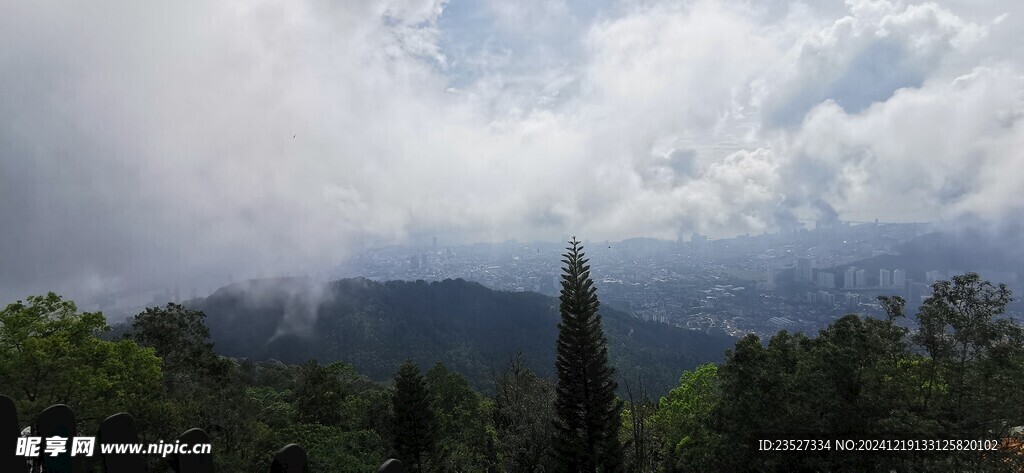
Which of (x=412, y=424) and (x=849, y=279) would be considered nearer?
(x=412, y=424)

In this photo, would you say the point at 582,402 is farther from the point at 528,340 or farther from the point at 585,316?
the point at 528,340

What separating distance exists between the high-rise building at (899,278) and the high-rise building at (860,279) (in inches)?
368

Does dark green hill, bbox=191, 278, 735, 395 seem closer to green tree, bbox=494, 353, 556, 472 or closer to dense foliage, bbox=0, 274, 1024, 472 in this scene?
green tree, bbox=494, 353, 556, 472

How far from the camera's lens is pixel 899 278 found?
132m

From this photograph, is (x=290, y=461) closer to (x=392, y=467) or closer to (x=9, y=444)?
(x=392, y=467)

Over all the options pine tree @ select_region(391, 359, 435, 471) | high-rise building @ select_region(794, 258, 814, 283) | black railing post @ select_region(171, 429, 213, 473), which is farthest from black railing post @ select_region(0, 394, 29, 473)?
high-rise building @ select_region(794, 258, 814, 283)

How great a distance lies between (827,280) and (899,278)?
23422 millimetres

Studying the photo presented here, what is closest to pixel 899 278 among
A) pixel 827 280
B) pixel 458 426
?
pixel 827 280

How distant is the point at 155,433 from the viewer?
A: 52.0 feet

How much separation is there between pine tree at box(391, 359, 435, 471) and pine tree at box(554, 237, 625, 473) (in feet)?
21.7

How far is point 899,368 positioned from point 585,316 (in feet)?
39.4

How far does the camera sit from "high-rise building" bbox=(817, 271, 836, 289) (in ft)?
498

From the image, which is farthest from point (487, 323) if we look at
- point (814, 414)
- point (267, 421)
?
point (814, 414)

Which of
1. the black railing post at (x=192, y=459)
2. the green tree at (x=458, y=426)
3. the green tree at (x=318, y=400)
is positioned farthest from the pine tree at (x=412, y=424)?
the black railing post at (x=192, y=459)
